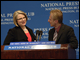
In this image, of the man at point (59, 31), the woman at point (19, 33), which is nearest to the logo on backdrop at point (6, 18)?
the woman at point (19, 33)

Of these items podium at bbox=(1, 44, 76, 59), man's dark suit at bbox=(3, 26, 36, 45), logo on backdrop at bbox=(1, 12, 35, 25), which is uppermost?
logo on backdrop at bbox=(1, 12, 35, 25)

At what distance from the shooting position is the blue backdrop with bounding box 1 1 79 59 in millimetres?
4309

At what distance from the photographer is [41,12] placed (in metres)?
4.36

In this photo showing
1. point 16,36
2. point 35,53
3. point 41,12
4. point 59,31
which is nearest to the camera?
point 35,53

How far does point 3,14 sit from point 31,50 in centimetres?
296

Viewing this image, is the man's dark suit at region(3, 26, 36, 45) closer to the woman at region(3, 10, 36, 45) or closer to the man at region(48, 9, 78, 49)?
the woman at region(3, 10, 36, 45)

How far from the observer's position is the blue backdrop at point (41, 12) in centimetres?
431

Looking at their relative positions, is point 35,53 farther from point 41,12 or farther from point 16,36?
point 41,12

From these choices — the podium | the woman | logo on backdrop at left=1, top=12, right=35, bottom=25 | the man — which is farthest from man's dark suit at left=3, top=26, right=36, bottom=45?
logo on backdrop at left=1, top=12, right=35, bottom=25

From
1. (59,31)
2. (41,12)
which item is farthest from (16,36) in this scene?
(41,12)

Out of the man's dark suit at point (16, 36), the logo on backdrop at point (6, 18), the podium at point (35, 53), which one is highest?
the logo on backdrop at point (6, 18)

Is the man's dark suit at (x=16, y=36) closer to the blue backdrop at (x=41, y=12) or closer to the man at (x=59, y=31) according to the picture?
the man at (x=59, y=31)

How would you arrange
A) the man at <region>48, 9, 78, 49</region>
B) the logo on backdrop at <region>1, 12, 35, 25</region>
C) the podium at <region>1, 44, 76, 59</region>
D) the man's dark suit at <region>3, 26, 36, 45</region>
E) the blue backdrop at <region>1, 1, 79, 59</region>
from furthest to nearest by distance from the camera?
the logo on backdrop at <region>1, 12, 35, 25</region> < the blue backdrop at <region>1, 1, 79, 59</region> < the man's dark suit at <region>3, 26, 36, 45</region> < the man at <region>48, 9, 78, 49</region> < the podium at <region>1, 44, 76, 59</region>

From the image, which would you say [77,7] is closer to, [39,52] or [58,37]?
[58,37]
